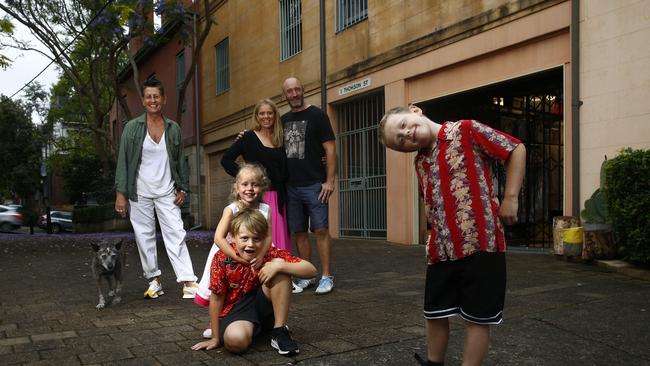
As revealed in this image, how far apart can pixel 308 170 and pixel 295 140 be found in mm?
306

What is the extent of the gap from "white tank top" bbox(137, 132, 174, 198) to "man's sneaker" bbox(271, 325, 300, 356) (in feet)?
8.11

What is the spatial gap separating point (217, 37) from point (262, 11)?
136 inches

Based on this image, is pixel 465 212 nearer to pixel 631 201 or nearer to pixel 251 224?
pixel 251 224

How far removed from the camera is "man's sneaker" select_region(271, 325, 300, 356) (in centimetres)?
318

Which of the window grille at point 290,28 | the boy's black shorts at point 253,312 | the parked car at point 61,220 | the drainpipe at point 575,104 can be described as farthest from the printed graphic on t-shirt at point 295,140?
the parked car at point 61,220

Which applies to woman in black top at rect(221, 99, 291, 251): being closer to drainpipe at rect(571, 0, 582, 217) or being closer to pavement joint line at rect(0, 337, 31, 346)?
pavement joint line at rect(0, 337, 31, 346)

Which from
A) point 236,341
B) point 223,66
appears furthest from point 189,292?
point 223,66

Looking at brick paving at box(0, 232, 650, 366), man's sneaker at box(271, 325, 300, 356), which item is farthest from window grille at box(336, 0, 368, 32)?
man's sneaker at box(271, 325, 300, 356)

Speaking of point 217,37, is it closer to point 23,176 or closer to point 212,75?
point 212,75

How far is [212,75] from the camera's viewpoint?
18906 millimetres

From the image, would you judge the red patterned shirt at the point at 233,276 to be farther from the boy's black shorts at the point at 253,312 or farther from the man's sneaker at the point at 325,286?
the man's sneaker at the point at 325,286

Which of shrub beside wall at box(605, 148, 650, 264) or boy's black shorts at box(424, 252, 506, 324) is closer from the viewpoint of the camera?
boy's black shorts at box(424, 252, 506, 324)

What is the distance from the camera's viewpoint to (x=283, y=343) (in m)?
3.20

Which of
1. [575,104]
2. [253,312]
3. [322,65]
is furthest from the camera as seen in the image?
[322,65]
